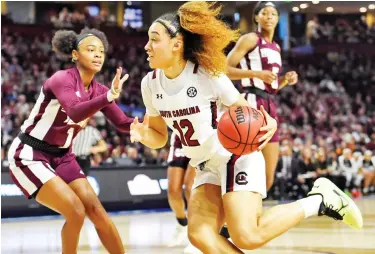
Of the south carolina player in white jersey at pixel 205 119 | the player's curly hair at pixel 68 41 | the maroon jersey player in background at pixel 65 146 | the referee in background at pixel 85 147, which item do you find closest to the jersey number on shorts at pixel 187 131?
the south carolina player in white jersey at pixel 205 119

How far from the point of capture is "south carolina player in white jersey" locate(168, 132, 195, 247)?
6852 millimetres

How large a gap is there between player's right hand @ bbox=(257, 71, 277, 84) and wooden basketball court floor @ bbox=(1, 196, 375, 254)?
1539 millimetres

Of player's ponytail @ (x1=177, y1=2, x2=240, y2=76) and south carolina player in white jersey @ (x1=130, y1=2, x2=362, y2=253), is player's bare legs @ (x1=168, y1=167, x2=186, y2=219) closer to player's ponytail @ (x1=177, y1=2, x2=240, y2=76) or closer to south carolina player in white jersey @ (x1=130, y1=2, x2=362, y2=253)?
south carolina player in white jersey @ (x1=130, y1=2, x2=362, y2=253)

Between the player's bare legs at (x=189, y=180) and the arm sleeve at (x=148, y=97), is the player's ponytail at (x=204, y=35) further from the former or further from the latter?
the player's bare legs at (x=189, y=180)

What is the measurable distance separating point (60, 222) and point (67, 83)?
213 inches

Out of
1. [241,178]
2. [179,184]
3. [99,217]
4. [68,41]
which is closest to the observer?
[241,178]

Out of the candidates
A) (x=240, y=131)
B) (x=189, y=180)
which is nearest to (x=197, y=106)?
(x=240, y=131)

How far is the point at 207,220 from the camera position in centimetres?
400

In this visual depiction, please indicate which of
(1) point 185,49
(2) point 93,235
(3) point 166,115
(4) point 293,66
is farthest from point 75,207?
(4) point 293,66

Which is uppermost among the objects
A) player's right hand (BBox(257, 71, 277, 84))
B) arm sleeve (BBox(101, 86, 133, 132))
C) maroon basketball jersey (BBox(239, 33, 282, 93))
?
maroon basketball jersey (BBox(239, 33, 282, 93))

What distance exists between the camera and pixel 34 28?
66.0 ft

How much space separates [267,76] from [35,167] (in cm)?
239

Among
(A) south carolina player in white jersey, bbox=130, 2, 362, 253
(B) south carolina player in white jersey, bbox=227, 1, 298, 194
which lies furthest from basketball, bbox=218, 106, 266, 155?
→ (B) south carolina player in white jersey, bbox=227, 1, 298, 194

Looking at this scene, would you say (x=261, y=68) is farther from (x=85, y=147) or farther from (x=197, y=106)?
(x=85, y=147)
